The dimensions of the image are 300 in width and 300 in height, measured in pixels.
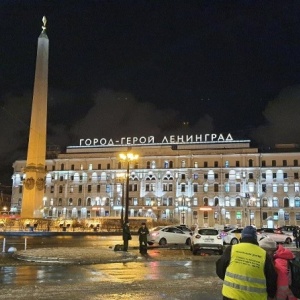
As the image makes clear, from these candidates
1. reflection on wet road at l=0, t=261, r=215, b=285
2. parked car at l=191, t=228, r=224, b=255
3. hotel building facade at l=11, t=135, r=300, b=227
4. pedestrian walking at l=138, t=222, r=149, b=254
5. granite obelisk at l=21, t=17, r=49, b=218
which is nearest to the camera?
reflection on wet road at l=0, t=261, r=215, b=285

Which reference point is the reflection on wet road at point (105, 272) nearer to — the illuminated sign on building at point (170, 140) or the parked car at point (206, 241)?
the parked car at point (206, 241)

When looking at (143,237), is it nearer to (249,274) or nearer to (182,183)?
(249,274)

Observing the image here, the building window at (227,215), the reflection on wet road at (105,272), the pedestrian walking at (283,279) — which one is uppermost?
the building window at (227,215)

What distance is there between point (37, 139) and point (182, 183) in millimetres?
54781

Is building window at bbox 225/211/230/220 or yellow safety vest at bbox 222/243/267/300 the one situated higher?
building window at bbox 225/211/230/220

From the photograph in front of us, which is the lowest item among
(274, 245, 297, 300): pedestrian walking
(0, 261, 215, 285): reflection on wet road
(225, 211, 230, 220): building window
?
(0, 261, 215, 285): reflection on wet road

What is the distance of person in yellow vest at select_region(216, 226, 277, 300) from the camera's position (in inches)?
180

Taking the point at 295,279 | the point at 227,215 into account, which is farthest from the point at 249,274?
the point at 227,215

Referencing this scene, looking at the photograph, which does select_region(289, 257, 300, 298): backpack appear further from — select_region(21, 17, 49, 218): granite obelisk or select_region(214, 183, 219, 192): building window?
select_region(214, 183, 219, 192): building window

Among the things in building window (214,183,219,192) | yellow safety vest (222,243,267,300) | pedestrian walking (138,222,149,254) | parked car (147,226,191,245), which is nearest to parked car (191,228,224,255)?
pedestrian walking (138,222,149,254)

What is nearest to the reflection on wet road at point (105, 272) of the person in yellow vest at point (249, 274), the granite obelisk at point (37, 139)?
the person in yellow vest at point (249, 274)

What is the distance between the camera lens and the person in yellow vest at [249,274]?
458 centimetres

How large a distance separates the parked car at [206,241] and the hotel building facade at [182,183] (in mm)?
64214

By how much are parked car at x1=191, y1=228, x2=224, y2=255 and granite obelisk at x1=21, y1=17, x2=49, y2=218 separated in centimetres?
A: 2715
